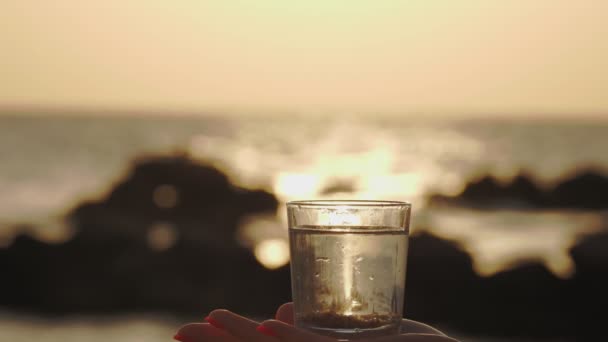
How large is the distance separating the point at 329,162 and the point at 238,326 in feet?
86.6

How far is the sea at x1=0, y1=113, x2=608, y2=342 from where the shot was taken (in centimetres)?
2430

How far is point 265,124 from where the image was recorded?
35.0 metres

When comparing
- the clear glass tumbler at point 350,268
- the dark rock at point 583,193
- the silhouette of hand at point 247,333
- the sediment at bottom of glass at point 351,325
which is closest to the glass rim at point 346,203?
the clear glass tumbler at point 350,268

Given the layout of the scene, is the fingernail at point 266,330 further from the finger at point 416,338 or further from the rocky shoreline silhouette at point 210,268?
the rocky shoreline silhouette at point 210,268

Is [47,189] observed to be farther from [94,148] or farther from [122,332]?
[122,332]

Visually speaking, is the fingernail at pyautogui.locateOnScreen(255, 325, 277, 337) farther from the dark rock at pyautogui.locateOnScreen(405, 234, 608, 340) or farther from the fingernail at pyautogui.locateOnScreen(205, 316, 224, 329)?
the dark rock at pyautogui.locateOnScreen(405, 234, 608, 340)

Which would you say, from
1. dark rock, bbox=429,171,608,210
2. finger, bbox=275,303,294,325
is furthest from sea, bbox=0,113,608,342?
finger, bbox=275,303,294,325

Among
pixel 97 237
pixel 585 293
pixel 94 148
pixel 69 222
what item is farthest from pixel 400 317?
pixel 94 148

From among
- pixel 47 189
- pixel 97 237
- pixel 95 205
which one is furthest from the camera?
pixel 47 189

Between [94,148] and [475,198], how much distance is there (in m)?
13.0

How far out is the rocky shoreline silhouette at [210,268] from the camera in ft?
64.3

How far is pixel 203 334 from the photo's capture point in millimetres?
2250

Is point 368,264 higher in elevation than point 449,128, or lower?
lower

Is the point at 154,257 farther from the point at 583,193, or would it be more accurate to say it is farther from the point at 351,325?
the point at 351,325
